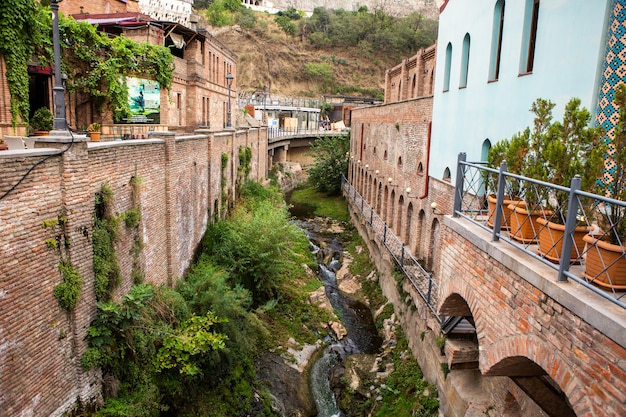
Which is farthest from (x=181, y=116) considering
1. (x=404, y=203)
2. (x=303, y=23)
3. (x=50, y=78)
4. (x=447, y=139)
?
(x=303, y=23)

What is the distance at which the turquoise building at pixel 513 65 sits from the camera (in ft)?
22.7

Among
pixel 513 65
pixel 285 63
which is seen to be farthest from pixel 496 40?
pixel 285 63

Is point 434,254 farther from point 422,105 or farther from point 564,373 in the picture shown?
point 564,373

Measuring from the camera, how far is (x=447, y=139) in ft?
45.3

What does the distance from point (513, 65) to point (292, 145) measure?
130 feet

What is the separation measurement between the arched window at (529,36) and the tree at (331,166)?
28.3 metres

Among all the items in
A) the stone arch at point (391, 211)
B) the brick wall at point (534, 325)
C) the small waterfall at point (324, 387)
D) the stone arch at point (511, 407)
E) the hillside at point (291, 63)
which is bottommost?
the small waterfall at point (324, 387)

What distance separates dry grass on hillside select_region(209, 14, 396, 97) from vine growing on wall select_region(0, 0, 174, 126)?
5308 cm

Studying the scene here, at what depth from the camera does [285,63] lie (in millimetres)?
83250

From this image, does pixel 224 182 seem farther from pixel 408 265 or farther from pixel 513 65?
pixel 513 65

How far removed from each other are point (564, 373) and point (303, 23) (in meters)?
96.6

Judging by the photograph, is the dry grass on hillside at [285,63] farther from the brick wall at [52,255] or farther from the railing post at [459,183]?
the railing post at [459,183]

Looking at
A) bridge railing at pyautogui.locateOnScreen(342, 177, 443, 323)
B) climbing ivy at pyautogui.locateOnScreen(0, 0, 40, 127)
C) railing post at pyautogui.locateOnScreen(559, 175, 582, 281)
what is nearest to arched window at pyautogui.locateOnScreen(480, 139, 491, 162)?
bridge railing at pyautogui.locateOnScreen(342, 177, 443, 323)

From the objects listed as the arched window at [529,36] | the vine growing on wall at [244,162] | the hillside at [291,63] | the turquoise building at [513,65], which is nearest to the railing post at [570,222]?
the turquoise building at [513,65]
